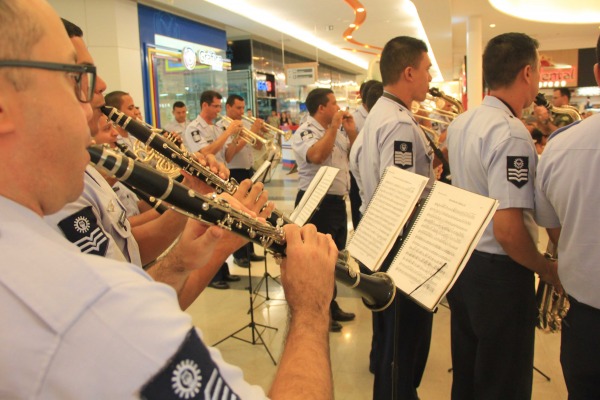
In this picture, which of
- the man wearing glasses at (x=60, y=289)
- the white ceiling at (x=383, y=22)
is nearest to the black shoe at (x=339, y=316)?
the man wearing glasses at (x=60, y=289)

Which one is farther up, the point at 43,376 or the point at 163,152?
the point at 163,152

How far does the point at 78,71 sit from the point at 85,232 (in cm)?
58

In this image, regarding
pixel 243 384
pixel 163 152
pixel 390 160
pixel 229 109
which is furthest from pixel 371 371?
pixel 229 109

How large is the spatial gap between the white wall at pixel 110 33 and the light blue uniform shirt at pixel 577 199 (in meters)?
7.15

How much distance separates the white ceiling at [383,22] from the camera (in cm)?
860

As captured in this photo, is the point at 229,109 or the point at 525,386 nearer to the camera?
the point at 525,386

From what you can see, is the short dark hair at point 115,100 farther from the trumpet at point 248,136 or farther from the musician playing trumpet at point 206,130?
the trumpet at point 248,136

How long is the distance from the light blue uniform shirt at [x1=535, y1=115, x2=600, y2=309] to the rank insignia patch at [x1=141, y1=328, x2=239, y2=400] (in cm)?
149

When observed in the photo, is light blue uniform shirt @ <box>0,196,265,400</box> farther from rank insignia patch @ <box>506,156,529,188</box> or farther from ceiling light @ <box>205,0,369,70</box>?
ceiling light @ <box>205,0,369,70</box>

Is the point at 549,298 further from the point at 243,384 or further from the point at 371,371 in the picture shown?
the point at 243,384

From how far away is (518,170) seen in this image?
1942 millimetres

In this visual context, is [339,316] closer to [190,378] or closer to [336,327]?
[336,327]

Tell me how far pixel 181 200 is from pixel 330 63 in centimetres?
1926

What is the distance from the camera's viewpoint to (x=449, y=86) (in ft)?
82.2
